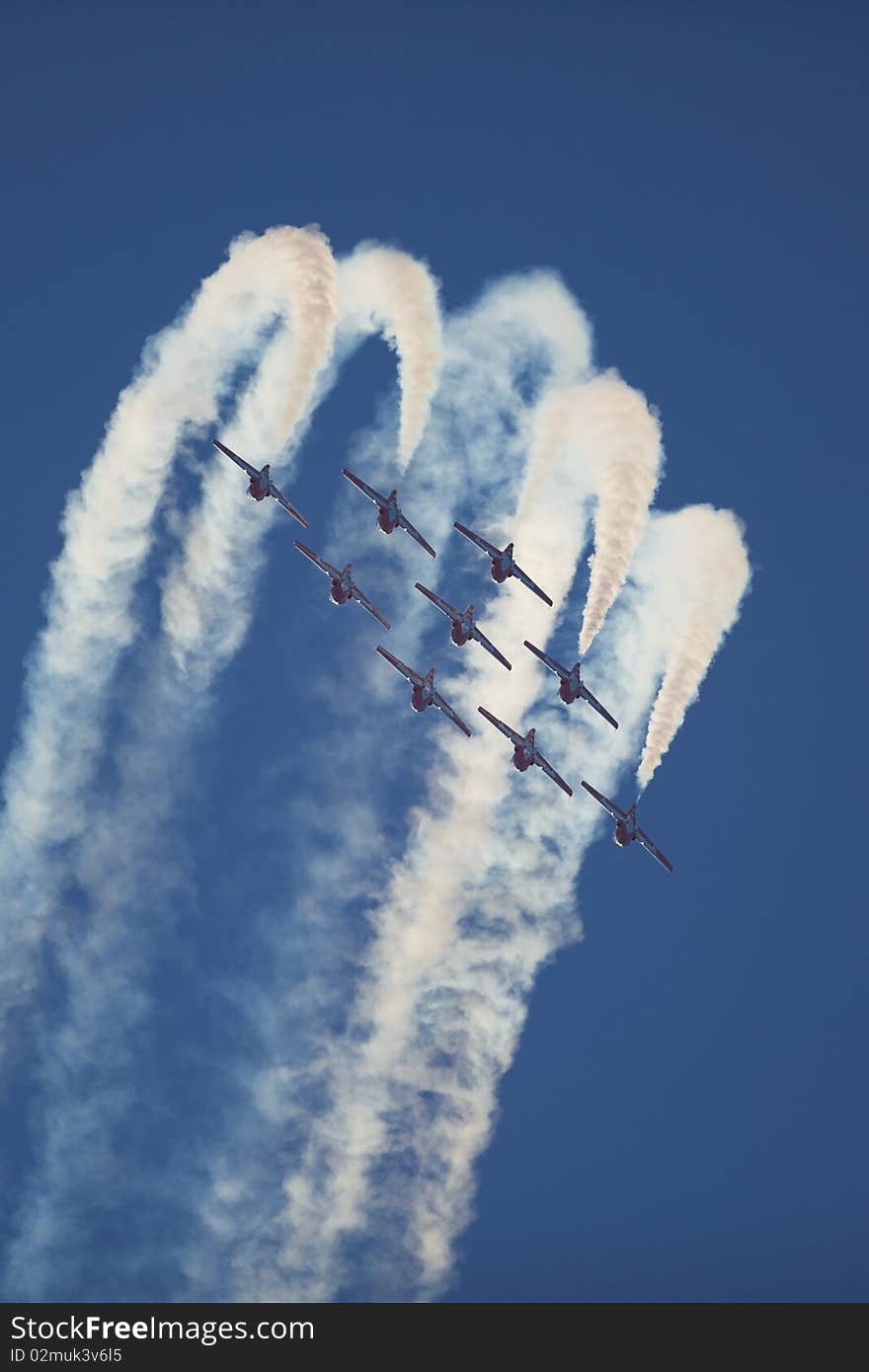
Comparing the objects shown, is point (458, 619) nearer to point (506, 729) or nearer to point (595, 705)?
point (506, 729)

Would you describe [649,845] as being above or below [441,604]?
below

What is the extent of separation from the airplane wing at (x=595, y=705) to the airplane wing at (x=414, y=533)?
7.37 meters

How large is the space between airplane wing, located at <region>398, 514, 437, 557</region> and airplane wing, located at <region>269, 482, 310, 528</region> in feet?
12.4

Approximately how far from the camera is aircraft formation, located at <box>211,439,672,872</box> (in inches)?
3553

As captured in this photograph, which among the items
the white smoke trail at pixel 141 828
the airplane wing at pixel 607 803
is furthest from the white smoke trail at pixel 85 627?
the airplane wing at pixel 607 803

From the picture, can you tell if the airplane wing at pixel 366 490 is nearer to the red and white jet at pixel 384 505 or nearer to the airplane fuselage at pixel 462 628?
the red and white jet at pixel 384 505

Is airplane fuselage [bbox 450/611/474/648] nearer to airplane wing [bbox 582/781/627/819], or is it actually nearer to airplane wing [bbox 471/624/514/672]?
airplane wing [bbox 471/624/514/672]

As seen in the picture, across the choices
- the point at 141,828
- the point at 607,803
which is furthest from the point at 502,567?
the point at 141,828

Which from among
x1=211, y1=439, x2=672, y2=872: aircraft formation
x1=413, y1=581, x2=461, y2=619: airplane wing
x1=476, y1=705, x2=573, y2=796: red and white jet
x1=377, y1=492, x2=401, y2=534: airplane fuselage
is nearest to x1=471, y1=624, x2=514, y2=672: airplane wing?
x1=211, y1=439, x2=672, y2=872: aircraft formation

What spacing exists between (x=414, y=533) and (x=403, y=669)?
5358 mm

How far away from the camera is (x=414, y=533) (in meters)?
91.6

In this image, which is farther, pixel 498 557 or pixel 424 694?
pixel 424 694
